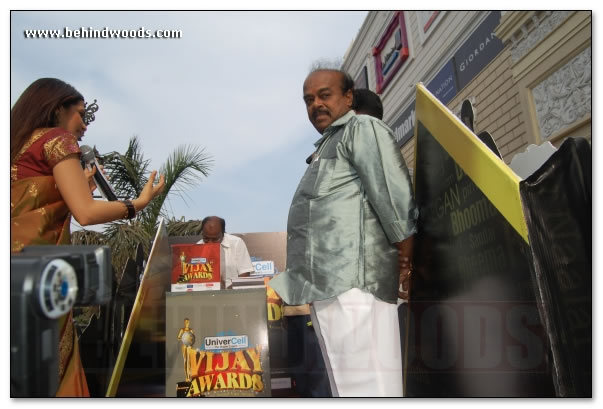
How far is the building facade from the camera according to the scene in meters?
3.39

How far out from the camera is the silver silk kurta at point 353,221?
1.29 meters

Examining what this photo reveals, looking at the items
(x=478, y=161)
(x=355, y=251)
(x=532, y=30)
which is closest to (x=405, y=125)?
(x=532, y=30)

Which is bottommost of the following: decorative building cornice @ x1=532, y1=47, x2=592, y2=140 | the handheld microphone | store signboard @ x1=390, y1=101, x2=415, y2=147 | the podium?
the podium

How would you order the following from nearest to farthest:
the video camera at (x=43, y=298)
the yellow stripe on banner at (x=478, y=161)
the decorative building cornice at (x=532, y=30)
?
the video camera at (x=43, y=298)
the yellow stripe on banner at (x=478, y=161)
the decorative building cornice at (x=532, y=30)

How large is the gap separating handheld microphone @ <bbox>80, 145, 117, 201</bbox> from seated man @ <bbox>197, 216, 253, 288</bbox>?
1601mm

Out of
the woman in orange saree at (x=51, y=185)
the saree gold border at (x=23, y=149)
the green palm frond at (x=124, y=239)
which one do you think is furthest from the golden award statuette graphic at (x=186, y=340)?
the saree gold border at (x=23, y=149)

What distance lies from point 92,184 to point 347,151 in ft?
3.04

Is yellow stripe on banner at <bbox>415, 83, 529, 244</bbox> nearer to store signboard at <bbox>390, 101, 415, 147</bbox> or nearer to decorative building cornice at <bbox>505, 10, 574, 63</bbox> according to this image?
decorative building cornice at <bbox>505, 10, 574, 63</bbox>

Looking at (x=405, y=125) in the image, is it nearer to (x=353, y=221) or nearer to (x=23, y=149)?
(x=353, y=221)

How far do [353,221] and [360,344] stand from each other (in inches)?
14.5

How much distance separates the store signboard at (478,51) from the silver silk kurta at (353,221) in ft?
12.7

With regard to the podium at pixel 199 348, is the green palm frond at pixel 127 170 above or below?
above

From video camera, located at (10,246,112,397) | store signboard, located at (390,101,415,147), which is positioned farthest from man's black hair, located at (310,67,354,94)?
store signboard, located at (390,101,415,147)

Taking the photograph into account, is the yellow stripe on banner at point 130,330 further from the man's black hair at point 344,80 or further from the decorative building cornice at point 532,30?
the decorative building cornice at point 532,30
